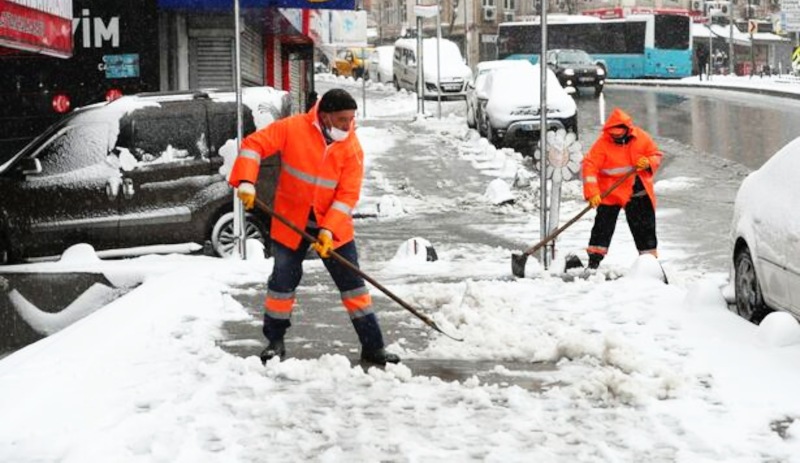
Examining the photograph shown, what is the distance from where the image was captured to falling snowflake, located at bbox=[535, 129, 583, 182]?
11211 millimetres

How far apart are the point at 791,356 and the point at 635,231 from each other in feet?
14.1

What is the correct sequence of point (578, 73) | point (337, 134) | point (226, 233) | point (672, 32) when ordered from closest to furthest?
point (337, 134), point (226, 233), point (578, 73), point (672, 32)

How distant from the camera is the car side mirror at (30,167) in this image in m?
12.1

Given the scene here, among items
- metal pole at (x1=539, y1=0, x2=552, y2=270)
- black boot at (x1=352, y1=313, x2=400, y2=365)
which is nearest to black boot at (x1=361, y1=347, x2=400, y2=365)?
black boot at (x1=352, y1=313, x2=400, y2=365)

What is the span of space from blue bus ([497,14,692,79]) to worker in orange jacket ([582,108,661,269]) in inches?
1636

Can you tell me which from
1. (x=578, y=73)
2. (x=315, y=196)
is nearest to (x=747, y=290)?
(x=315, y=196)

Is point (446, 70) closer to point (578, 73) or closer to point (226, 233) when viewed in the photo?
point (578, 73)

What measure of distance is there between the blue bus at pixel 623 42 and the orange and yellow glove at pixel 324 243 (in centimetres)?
4622

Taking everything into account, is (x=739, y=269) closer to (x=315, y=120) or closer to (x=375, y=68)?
(x=315, y=120)

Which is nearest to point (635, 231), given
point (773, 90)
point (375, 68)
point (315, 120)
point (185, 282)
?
point (185, 282)

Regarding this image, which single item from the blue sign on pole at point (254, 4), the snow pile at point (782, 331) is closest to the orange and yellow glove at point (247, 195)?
the snow pile at point (782, 331)

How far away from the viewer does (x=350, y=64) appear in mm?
64438

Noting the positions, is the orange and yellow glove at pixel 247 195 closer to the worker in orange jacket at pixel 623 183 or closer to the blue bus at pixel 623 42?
the worker in orange jacket at pixel 623 183

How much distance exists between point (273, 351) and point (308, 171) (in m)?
1.08
